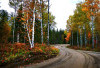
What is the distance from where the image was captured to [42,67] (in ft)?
19.7

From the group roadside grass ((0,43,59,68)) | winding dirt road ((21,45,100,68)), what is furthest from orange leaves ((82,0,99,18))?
roadside grass ((0,43,59,68))

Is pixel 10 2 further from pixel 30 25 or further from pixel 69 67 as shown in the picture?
pixel 69 67

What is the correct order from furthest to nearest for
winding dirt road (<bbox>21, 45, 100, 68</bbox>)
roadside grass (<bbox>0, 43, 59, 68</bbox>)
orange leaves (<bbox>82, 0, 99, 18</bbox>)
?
orange leaves (<bbox>82, 0, 99, 18</bbox>) → roadside grass (<bbox>0, 43, 59, 68</bbox>) → winding dirt road (<bbox>21, 45, 100, 68</bbox>)

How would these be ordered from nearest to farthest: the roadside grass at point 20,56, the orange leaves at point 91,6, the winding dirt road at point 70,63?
the winding dirt road at point 70,63 < the roadside grass at point 20,56 < the orange leaves at point 91,6

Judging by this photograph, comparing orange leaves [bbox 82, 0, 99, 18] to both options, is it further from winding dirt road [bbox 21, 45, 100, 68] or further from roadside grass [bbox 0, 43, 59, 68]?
roadside grass [bbox 0, 43, 59, 68]

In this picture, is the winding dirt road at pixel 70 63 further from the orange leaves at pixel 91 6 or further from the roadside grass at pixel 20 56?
the orange leaves at pixel 91 6

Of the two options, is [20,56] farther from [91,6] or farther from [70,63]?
[91,6]

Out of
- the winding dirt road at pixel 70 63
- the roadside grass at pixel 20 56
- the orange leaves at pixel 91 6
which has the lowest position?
the winding dirt road at pixel 70 63

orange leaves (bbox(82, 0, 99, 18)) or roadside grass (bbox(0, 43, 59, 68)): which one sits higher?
orange leaves (bbox(82, 0, 99, 18))

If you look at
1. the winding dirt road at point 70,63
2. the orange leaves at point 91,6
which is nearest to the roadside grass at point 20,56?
the winding dirt road at point 70,63

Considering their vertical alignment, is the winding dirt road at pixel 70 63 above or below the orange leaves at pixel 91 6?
below

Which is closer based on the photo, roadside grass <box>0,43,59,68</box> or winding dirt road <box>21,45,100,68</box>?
winding dirt road <box>21,45,100,68</box>

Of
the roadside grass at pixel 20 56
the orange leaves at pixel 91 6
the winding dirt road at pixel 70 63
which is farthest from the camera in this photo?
the orange leaves at pixel 91 6

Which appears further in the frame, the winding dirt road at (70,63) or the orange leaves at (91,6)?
the orange leaves at (91,6)
